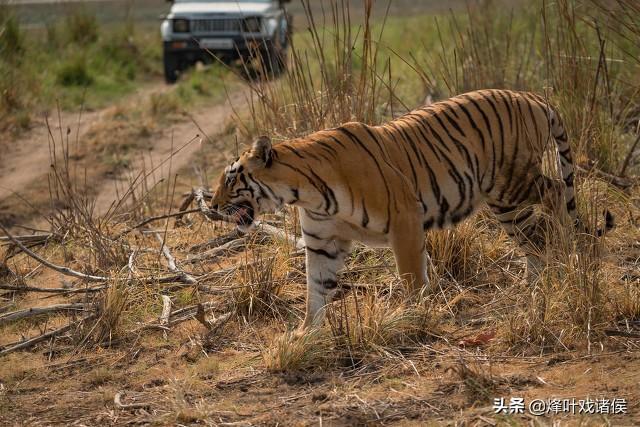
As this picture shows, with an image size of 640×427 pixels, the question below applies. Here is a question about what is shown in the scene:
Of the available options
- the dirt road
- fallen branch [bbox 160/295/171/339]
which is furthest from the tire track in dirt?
fallen branch [bbox 160/295/171/339]

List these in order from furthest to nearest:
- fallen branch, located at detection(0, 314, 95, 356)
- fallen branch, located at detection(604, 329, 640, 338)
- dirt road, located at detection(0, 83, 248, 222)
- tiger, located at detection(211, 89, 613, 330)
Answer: dirt road, located at detection(0, 83, 248, 222) < fallen branch, located at detection(0, 314, 95, 356) < tiger, located at detection(211, 89, 613, 330) < fallen branch, located at detection(604, 329, 640, 338)

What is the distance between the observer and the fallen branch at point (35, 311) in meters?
5.59

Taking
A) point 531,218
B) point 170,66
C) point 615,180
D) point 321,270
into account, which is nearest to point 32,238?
point 321,270

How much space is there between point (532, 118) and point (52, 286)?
307cm

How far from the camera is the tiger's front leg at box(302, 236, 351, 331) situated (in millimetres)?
5094

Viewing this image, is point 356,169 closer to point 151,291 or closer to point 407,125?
point 407,125

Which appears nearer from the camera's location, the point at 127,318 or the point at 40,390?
the point at 40,390

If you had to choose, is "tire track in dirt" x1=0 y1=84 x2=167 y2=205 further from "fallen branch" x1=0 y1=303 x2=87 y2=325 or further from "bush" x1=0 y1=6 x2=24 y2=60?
"fallen branch" x1=0 y1=303 x2=87 y2=325

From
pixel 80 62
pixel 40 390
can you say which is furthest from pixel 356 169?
pixel 80 62

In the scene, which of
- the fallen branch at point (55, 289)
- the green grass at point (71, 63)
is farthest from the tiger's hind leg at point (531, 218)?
the green grass at point (71, 63)

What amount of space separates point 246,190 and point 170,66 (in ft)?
32.1

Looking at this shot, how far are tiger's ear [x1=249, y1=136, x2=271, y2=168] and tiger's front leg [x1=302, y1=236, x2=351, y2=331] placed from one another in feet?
1.59

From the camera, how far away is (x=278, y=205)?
4.90 meters

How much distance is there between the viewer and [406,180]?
4.98m
